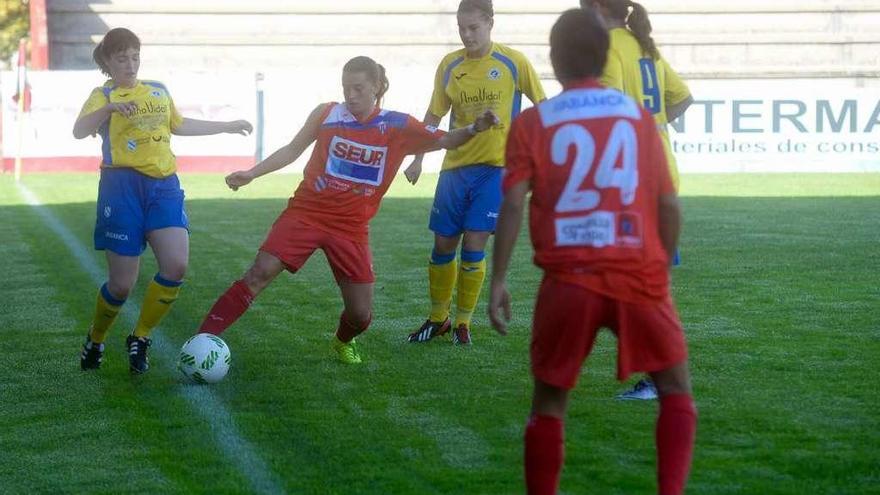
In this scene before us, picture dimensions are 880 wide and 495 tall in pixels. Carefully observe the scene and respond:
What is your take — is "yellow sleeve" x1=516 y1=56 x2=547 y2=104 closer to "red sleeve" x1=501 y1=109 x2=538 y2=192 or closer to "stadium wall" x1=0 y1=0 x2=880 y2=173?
"red sleeve" x1=501 y1=109 x2=538 y2=192

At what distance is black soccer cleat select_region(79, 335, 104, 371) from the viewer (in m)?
7.59

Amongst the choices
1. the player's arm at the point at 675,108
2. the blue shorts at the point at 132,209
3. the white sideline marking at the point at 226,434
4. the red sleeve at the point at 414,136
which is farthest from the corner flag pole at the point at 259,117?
the player's arm at the point at 675,108

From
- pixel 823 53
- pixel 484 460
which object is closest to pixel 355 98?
pixel 484 460

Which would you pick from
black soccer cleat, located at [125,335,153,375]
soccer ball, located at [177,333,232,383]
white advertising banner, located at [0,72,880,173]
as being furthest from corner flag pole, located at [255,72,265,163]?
soccer ball, located at [177,333,232,383]

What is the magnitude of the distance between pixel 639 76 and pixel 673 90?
10.8 inches

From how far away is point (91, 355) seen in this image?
25.0 feet

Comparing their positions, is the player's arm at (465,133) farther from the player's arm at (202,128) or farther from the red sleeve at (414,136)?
the player's arm at (202,128)

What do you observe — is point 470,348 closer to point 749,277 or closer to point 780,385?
point 780,385

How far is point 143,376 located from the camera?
743 cm

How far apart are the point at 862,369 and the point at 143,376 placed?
139 inches

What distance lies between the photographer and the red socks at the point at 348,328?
24.8 feet

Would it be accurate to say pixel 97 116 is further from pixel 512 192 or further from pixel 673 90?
pixel 512 192

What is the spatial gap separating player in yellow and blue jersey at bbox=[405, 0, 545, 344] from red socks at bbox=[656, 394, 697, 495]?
405cm

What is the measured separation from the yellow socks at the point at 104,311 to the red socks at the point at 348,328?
1097 mm
